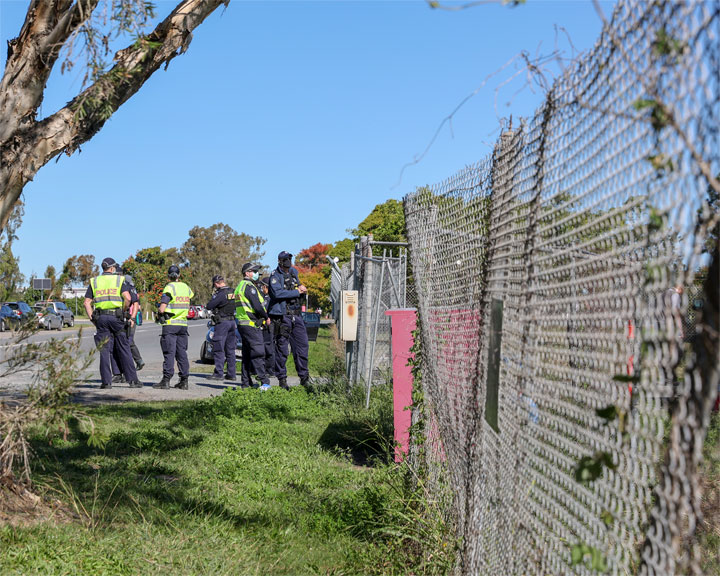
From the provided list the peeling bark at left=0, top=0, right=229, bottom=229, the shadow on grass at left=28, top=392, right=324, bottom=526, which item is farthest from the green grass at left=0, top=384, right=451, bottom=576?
the peeling bark at left=0, top=0, right=229, bottom=229

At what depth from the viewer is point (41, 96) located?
4.72 metres

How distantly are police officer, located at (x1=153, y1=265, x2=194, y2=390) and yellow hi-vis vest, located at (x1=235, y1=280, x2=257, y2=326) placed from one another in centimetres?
100

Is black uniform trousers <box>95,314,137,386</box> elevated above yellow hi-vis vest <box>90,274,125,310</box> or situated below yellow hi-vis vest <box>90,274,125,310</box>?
below

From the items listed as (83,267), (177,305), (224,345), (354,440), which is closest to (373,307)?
(354,440)

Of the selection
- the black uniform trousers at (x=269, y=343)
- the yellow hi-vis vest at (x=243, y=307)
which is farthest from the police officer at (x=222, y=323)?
the yellow hi-vis vest at (x=243, y=307)

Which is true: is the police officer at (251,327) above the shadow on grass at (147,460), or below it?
above

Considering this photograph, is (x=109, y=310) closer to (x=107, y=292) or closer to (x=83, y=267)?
(x=107, y=292)

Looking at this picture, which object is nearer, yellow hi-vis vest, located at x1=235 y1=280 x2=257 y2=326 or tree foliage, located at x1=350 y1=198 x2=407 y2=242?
yellow hi-vis vest, located at x1=235 y1=280 x2=257 y2=326

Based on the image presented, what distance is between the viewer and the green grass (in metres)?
3.97

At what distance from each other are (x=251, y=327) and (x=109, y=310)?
2012 millimetres

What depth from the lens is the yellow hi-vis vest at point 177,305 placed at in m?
12.4

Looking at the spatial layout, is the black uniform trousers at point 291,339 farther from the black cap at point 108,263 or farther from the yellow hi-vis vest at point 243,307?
the black cap at point 108,263

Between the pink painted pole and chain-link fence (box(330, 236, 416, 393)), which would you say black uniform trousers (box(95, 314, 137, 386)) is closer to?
chain-link fence (box(330, 236, 416, 393))

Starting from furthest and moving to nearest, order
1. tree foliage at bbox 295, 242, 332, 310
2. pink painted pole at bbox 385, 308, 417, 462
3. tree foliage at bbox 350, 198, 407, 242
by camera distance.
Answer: tree foliage at bbox 295, 242, 332, 310 → tree foliage at bbox 350, 198, 407, 242 → pink painted pole at bbox 385, 308, 417, 462
